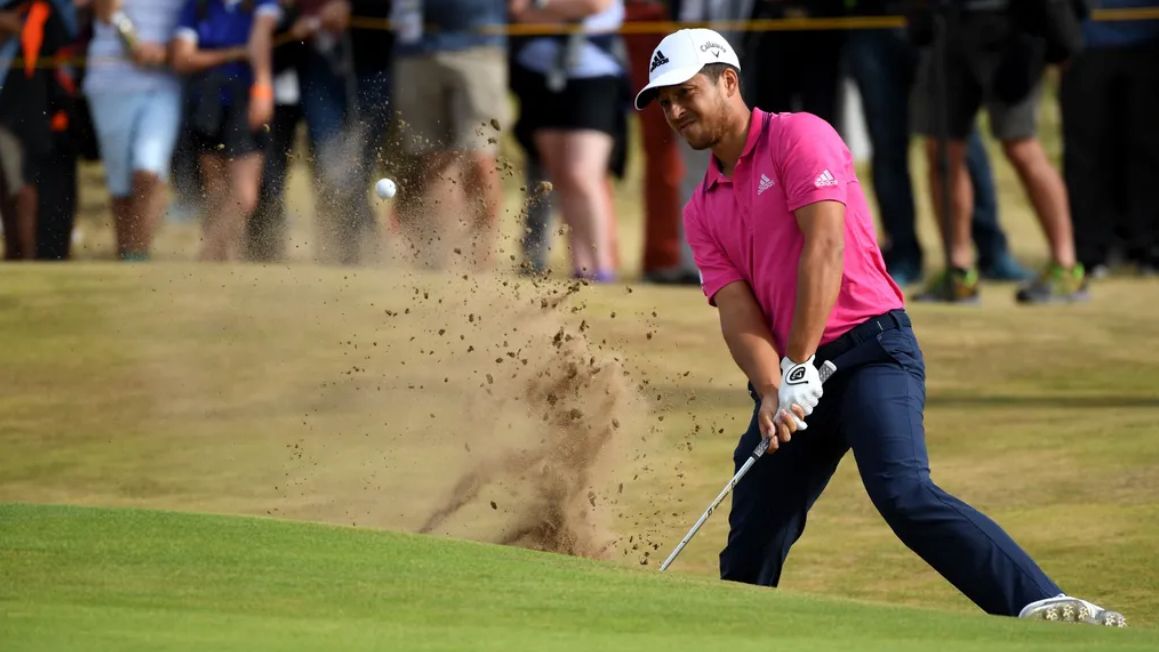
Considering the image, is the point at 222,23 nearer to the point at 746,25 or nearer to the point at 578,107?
the point at 578,107

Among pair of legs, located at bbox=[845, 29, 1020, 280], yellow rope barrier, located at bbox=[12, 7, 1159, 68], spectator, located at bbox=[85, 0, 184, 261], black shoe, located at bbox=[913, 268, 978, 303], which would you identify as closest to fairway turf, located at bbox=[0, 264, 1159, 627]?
black shoe, located at bbox=[913, 268, 978, 303]

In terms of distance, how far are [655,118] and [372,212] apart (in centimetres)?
399

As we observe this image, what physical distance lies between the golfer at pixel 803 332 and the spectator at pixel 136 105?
828cm

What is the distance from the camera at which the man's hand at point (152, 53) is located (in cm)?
1538

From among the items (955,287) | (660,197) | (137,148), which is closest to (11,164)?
(137,148)

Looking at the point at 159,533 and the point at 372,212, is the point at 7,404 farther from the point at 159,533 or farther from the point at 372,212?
the point at 159,533

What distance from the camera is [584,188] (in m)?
14.3

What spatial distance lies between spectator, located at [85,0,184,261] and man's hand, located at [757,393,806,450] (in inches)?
341

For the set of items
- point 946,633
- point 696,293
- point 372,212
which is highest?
point 946,633

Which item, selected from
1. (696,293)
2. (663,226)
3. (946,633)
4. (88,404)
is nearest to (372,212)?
(88,404)

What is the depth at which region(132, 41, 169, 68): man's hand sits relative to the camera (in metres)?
15.4

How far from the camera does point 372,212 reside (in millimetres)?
12625

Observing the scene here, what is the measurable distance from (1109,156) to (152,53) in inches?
258

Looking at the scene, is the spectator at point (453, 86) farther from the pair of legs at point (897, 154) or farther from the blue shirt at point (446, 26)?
the pair of legs at point (897, 154)
